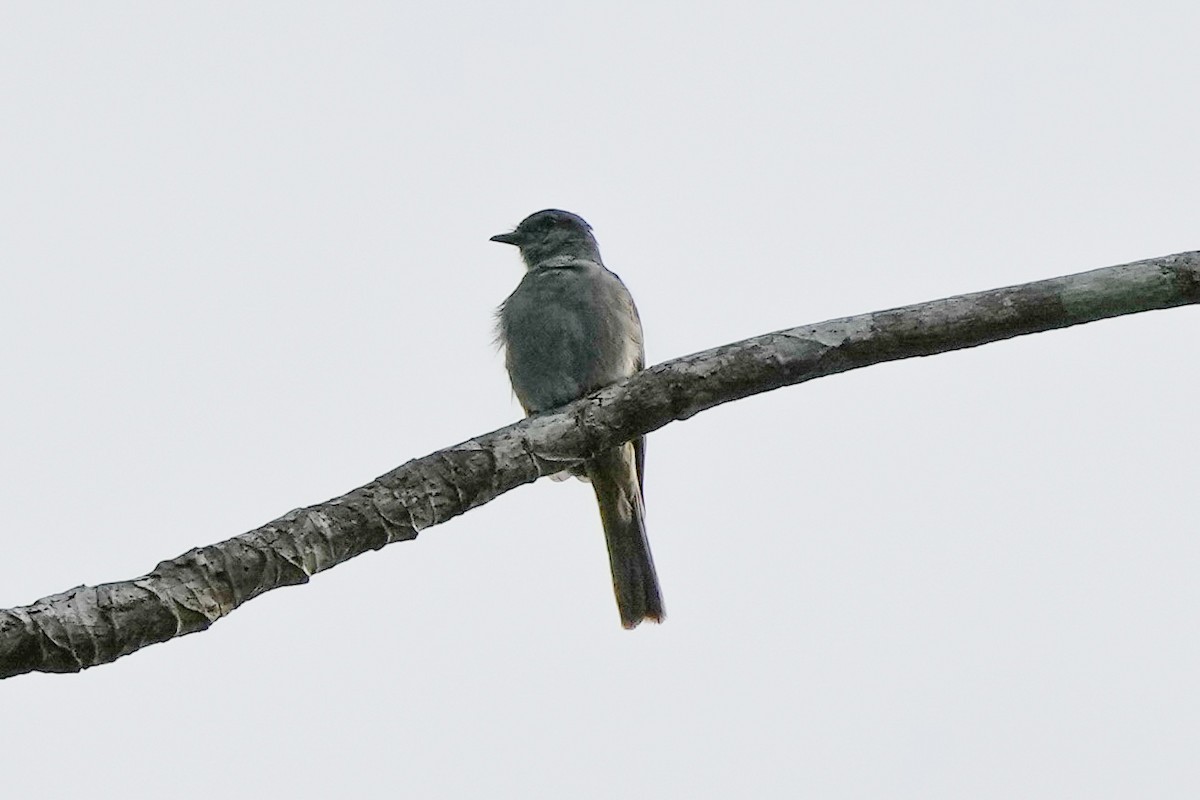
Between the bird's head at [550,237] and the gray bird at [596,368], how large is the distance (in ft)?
2.38

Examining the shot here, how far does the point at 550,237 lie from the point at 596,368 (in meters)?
1.40

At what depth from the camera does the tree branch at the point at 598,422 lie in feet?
10.2

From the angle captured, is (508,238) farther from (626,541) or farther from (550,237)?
(626,541)

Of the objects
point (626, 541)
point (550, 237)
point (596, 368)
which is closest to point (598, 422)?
point (596, 368)

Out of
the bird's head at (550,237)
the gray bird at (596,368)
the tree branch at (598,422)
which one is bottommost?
the tree branch at (598,422)

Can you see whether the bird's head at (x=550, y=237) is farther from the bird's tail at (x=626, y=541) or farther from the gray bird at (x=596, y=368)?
the bird's tail at (x=626, y=541)

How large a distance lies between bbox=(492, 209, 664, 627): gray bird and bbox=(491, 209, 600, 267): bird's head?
2.38ft

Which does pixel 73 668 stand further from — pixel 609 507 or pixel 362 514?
pixel 609 507

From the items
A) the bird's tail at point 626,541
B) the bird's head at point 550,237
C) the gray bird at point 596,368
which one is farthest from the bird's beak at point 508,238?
the bird's tail at point 626,541

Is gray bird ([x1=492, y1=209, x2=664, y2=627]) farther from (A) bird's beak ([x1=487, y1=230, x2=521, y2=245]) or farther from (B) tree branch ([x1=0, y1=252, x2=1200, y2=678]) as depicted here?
(B) tree branch ([x1=0, y1=252, x2=1200, y2=678])

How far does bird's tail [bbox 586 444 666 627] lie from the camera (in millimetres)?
5965

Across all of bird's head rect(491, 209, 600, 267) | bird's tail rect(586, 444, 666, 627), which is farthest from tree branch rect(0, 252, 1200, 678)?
bird's head rect(491, 209, 600, 267)


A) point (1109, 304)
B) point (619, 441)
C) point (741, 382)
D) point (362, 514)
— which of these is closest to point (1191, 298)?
point (1109, 304)

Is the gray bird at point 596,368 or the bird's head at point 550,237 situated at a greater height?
the bird's head at point 550,237
